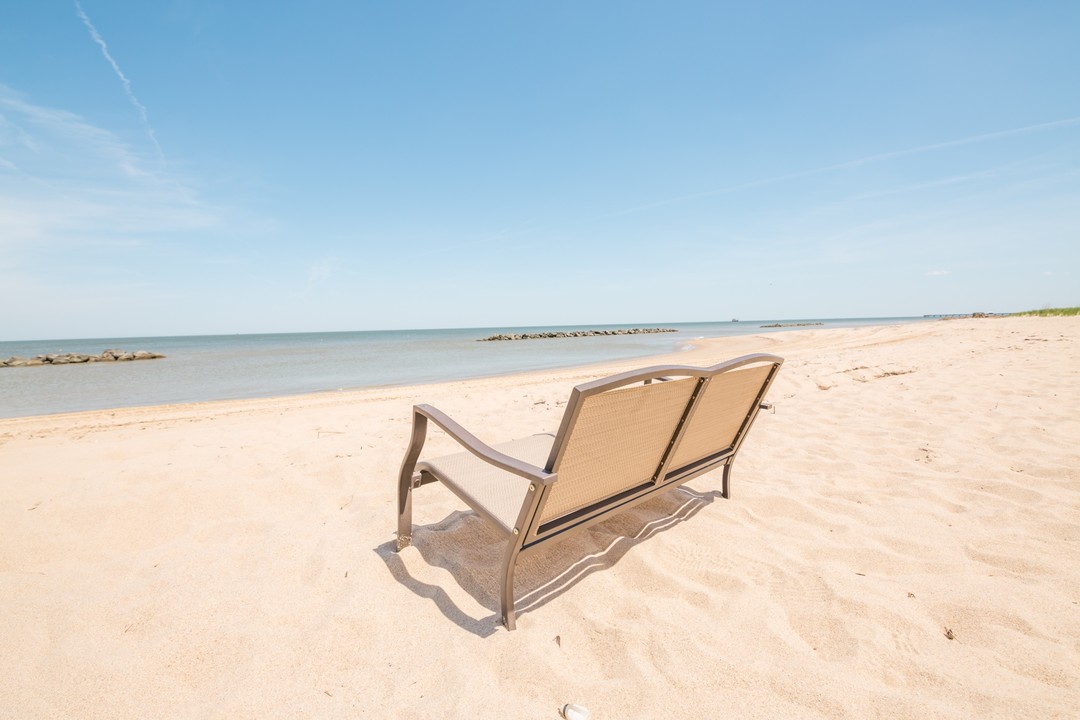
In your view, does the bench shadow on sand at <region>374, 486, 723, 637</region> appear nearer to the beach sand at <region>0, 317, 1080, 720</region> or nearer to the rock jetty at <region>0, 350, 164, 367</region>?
the beach sand at <region>0, 317, 1080, 720</region>

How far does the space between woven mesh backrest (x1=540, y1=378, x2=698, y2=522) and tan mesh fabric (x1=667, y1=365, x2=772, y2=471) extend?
19cm

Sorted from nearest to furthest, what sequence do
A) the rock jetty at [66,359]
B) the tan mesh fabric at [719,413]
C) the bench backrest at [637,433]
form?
the bench backrest at [637,433] → the tan mesh fabric at [719,413] → the rock jetty at [66,359]

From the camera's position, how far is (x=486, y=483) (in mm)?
2379

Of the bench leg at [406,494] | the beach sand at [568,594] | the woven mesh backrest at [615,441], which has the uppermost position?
the woven mesh backrest at [615,441]

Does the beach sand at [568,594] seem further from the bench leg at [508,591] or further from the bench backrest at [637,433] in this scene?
the bench backrest at [637,433]

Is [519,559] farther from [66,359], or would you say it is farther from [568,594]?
[66,359]

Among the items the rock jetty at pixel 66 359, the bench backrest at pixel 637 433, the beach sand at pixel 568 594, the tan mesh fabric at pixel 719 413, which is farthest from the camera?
the rock jetty at pixel 66 359

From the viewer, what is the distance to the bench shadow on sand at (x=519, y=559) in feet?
7.07

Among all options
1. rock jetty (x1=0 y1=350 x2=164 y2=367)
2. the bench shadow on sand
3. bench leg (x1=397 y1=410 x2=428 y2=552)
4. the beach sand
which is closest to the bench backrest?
the bench shadow on sand

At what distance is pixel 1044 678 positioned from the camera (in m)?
1.56

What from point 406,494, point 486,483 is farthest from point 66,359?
point 486,483

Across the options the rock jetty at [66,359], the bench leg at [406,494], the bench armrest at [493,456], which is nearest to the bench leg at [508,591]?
the bench armrest at [493,456]

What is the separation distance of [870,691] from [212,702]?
93.0 inches

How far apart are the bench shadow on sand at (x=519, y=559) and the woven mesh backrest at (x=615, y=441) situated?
272 millimetres
